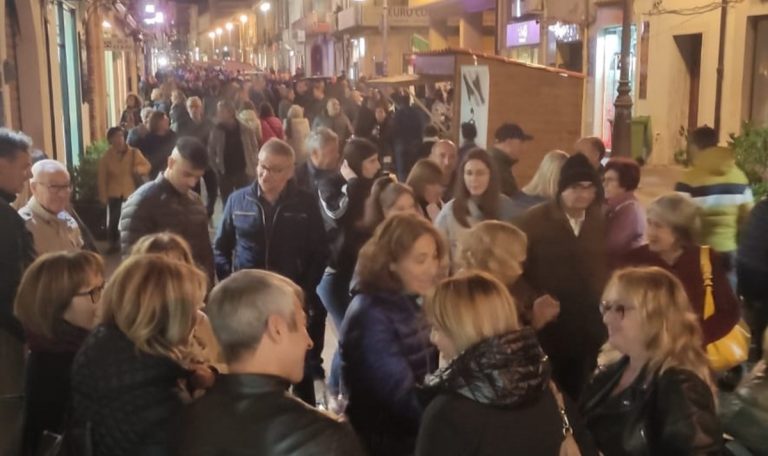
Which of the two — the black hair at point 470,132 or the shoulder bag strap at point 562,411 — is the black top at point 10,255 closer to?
the shoulder bag strap at point 562,411

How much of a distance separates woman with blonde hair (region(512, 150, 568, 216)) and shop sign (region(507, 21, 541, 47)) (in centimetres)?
1889

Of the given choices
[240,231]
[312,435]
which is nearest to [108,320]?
[312,435]

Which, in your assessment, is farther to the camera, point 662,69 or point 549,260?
point 662,69

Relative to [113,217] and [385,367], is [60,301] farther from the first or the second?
[113,217]

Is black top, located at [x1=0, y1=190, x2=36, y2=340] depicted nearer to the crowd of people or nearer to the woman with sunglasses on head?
the crowd of people

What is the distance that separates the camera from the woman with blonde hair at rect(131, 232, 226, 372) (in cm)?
316

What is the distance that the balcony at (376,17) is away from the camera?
3472cm

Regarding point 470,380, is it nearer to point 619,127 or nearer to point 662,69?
point 619,127

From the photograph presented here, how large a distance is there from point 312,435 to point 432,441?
62cm

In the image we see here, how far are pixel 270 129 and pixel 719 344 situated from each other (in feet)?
31.6

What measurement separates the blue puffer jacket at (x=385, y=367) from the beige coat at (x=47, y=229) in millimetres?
2575

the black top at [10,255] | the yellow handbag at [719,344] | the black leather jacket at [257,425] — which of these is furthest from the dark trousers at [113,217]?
the black leather jacket at [257,425]

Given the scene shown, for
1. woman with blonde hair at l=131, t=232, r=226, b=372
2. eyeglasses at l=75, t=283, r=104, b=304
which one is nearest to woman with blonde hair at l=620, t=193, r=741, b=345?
woman with blonde hair at l=131, t=232, r=226, b=372

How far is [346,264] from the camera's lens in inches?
256
